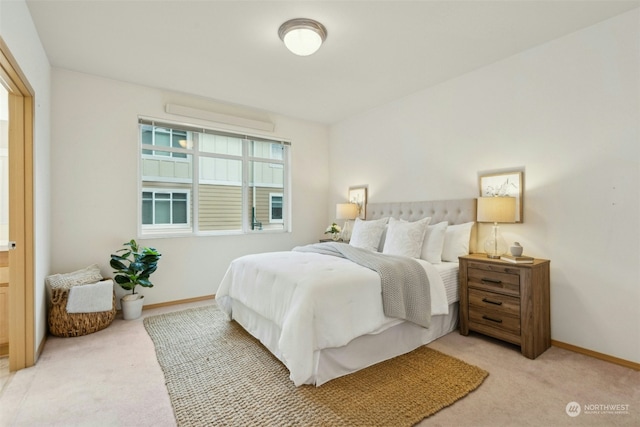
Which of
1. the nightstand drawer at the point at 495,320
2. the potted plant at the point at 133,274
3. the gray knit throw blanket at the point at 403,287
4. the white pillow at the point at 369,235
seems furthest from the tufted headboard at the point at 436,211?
the potted plant at the point at 133,274

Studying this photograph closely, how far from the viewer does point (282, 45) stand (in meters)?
2.78

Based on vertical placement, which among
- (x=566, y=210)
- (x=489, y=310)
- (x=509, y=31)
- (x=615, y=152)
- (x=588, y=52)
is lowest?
(x=489, y=310)

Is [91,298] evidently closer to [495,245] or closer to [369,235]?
[369,235]

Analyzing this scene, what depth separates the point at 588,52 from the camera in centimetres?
252

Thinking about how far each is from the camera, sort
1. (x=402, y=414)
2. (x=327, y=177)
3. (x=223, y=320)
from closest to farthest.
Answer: (x=402, y=414) → (x=223, y=320) → (x=327, y=177)

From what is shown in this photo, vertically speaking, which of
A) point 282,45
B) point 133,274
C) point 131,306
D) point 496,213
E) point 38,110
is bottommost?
point 131,306

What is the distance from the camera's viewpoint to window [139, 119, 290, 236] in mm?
3867

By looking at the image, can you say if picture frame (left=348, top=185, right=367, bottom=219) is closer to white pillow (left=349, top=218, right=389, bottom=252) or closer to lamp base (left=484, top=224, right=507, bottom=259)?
white pillow (left=349, top=218, right=389, bottom=252)

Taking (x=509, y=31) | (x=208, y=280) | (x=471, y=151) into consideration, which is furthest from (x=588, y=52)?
(x=208, y=280)

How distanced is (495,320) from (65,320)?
395 cm

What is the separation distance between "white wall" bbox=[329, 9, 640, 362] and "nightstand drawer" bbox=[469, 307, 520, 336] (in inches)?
19.7

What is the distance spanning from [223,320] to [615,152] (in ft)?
12.8

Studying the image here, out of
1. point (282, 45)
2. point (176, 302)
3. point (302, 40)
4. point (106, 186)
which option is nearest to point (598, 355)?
point (302, 40)

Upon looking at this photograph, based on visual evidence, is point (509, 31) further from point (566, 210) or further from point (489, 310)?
point (489, 310)
